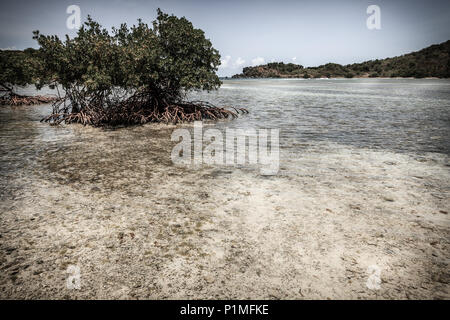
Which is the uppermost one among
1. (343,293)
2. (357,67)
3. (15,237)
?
(357,67)

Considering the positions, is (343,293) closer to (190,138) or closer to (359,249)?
(359,249)

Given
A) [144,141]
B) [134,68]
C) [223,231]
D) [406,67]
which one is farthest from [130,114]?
[406,67]

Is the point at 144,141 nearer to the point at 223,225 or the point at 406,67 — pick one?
the point at 223,225

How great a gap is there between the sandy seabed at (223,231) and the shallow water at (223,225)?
0.02m

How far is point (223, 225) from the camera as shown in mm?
3955

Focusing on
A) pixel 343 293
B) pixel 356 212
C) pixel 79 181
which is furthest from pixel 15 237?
pixel 356 212

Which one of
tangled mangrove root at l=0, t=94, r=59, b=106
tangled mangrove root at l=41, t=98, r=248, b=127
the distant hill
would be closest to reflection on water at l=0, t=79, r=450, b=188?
tangled mangrove root at l=41, t=98, r=248, b=127

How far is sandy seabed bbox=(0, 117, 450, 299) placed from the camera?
9.09 feet

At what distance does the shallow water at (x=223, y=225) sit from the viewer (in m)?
2.80

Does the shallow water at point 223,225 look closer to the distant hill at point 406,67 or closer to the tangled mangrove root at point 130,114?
the tangled mangrove root at point 130,114

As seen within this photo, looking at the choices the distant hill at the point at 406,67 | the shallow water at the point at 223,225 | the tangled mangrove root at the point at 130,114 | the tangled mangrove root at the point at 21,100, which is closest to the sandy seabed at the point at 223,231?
the shallow water at the point at 223,225

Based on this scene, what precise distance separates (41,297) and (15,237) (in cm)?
148

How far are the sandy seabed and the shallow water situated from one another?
0.02m

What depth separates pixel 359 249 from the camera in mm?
3344
